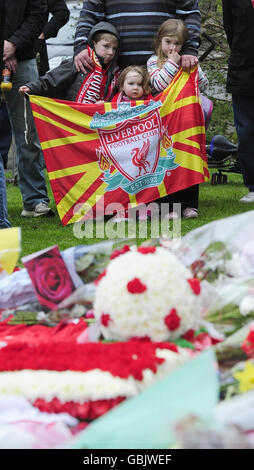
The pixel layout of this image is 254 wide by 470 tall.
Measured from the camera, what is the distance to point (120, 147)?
204 inches

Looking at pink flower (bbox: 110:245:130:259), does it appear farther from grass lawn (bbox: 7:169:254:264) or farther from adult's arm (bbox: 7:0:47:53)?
adult's arm (bbox: 7:0:47:53)

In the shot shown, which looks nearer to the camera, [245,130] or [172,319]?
[172,319]

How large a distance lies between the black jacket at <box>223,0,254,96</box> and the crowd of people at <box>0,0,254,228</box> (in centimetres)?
12

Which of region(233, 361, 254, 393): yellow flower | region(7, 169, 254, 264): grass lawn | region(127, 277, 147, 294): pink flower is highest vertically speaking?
region(127, 277, 147, 294): pink flower

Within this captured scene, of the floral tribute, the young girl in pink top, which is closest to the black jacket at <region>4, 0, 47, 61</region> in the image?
the young girl in pink top

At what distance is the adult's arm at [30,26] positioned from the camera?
17.1ft

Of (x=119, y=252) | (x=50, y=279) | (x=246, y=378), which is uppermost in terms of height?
(x=119, y=252)

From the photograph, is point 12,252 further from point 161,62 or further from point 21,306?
point 161,62

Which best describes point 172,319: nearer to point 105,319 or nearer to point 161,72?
point 105,319

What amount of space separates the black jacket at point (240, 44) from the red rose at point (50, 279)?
3702 millimetres

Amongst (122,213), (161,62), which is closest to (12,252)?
(122,213)

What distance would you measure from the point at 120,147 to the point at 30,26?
3.75 ft

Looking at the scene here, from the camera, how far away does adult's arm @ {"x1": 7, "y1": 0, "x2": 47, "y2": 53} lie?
522 cm

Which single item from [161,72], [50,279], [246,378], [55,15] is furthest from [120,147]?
[246,378]
